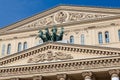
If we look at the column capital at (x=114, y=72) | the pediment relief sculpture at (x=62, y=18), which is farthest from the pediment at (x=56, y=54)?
the pediment relief sculpture at (x=62, y=18)

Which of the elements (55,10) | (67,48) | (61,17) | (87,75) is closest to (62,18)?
(61,17)

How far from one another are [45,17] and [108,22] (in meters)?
9.04

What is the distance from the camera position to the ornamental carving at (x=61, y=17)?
146 feet

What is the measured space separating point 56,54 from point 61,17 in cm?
1078

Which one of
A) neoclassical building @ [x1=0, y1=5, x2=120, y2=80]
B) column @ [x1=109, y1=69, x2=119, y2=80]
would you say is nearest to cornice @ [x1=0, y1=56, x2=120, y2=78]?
neoclassical building @ [x1=0, y1=5, x2=120, y2=80]

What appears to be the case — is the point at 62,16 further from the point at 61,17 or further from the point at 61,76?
the point at 61,76

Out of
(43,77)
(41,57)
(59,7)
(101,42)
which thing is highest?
(59,7)

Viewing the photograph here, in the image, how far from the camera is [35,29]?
4528 cm

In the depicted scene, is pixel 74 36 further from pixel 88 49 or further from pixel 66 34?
pixel 88 49

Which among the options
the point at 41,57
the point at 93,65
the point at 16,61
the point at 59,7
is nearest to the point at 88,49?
the point at 93,65

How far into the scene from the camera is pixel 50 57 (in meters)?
35.1

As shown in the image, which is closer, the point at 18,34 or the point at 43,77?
the point at 43,77

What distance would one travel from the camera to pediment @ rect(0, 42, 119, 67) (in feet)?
110

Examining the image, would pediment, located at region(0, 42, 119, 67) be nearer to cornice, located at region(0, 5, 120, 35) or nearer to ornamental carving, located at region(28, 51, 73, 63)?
ornamental carving, located at region(28, 51, 73, 63)
